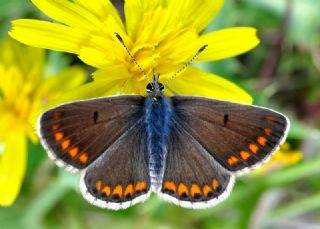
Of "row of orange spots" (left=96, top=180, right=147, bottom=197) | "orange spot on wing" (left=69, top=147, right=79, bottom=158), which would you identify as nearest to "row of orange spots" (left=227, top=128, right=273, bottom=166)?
"row of orange spots" (left=96, top=180, right=147, bottom=197)

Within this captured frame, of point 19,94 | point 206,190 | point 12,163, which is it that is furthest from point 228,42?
point 12,163

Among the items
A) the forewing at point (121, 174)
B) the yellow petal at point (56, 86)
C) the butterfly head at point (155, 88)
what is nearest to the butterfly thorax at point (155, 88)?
the butterfly head at point (155, 88)

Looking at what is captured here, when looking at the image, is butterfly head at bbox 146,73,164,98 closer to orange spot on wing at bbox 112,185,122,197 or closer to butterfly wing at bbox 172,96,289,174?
butterfly wing at bbox 172,96,289,174

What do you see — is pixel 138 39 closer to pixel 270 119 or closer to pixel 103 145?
pixel 103 145

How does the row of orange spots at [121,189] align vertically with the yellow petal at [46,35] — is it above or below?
below

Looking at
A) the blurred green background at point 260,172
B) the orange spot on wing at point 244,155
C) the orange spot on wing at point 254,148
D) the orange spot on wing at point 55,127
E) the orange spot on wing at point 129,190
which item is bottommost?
the blurred green background at point 260,172

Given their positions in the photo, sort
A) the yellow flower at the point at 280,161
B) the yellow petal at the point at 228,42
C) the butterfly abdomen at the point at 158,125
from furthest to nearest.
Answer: the yellow flower at the point at 280,161
the yellow petal at the point at 228,42
the butterfly abdomen at the point at 158,125

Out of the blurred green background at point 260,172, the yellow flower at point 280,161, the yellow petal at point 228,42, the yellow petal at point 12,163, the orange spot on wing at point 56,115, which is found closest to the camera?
the orange spot on wing at point 56,115

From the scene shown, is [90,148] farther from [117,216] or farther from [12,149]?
[117,216]

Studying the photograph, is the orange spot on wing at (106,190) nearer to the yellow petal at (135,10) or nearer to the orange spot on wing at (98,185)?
the orange spot on wing at (98,185)
